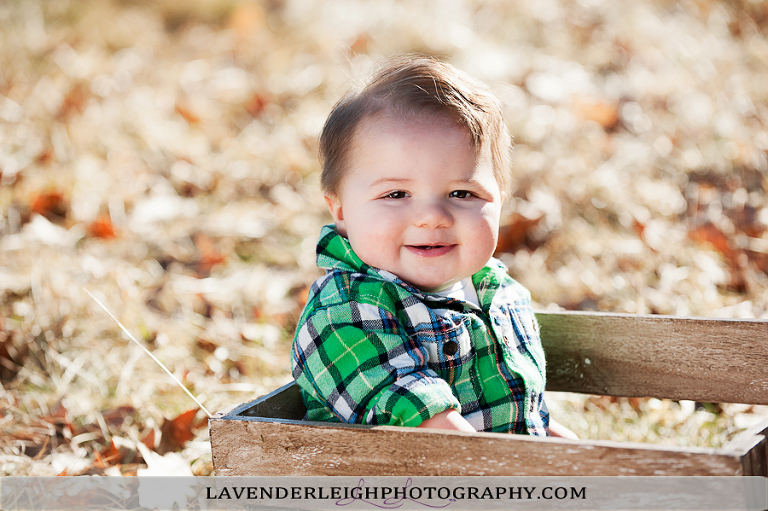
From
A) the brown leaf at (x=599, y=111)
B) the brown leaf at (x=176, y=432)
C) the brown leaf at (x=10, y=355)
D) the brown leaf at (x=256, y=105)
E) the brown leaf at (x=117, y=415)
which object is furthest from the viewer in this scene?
the brown leaf at (x=256, y=105)

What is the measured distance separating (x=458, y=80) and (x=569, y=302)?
156 centimetres

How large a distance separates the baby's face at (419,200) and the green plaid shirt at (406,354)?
6cm

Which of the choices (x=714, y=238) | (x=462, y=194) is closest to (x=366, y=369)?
(x=462, y=194)

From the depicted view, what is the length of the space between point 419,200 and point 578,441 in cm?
60

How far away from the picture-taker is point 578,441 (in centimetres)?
119

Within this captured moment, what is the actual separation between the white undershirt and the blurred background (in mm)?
551

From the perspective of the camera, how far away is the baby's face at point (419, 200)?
155 centimetres

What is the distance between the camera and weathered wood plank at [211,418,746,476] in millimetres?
1138

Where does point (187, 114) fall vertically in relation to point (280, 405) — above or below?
above

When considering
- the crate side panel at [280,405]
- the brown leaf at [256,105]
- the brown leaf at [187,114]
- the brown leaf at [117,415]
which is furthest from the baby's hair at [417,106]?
the brown leaf at [256,105]

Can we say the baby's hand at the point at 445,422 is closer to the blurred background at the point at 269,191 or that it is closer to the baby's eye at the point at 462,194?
the baby's eye at the point at 462,194

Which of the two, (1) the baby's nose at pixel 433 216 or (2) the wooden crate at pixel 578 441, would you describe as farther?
(1) the baby's nose at pixel 433 216

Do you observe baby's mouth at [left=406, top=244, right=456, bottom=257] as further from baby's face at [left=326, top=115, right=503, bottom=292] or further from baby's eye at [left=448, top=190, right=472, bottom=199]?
baby's eye at [left=448, top=190, right=472, bottom=199]

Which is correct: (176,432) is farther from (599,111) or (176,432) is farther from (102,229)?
(599,111)
